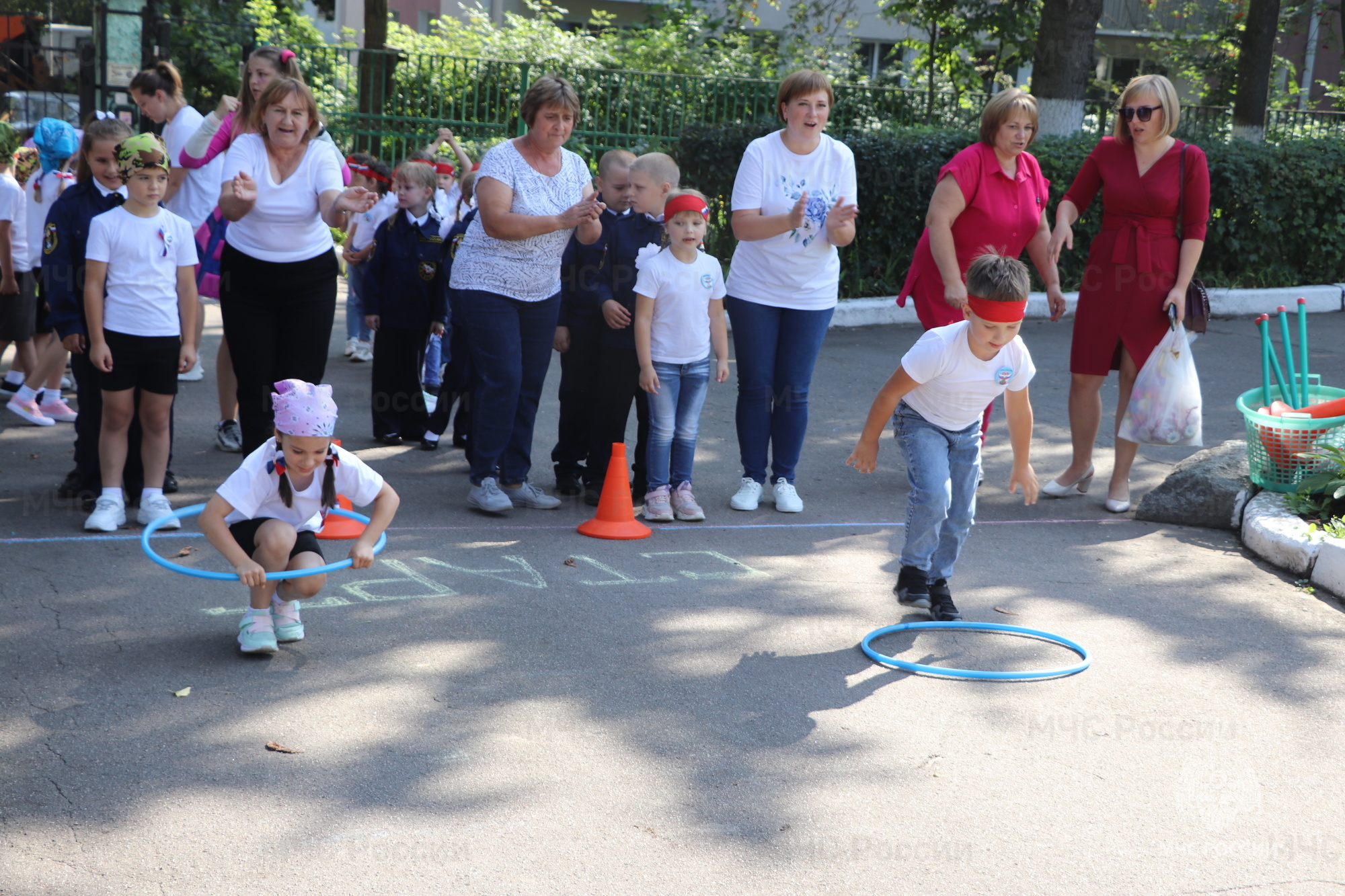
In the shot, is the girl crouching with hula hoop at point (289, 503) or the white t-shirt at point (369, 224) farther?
the white t-shirt at point (369, 224)

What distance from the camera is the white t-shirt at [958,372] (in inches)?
182

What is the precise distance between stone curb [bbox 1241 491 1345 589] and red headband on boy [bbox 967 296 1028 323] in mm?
2053

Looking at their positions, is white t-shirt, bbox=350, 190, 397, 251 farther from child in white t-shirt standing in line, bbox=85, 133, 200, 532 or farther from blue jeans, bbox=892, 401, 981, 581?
blue jeans, bbox=892, 401, 981, 581

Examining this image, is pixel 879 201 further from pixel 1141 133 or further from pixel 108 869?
pixel 108 869

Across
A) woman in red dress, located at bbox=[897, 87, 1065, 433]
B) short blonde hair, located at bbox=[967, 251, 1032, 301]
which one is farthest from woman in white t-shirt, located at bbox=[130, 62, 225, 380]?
short blonde hair, located at bbox=[967, 251, 1032, 301]

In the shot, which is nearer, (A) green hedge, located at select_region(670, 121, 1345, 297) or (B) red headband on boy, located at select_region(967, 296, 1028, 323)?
(B) red headband on boy, located at select_region(967, 296, 1028, 323)

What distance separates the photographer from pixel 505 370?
5.88 meters

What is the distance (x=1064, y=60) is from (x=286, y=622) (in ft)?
39.3

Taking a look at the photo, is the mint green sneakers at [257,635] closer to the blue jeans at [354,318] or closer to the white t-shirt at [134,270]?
the white t-shirt at [134,270]

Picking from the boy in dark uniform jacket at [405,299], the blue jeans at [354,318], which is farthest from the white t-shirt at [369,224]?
the blue jeans at [354,318]

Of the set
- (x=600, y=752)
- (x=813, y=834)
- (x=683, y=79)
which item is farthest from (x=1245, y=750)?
(x=683, y=79)

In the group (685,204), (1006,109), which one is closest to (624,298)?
(685,204)

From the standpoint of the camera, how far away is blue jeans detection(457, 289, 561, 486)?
584 cm

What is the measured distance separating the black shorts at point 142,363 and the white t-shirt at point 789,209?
2.59 metres
